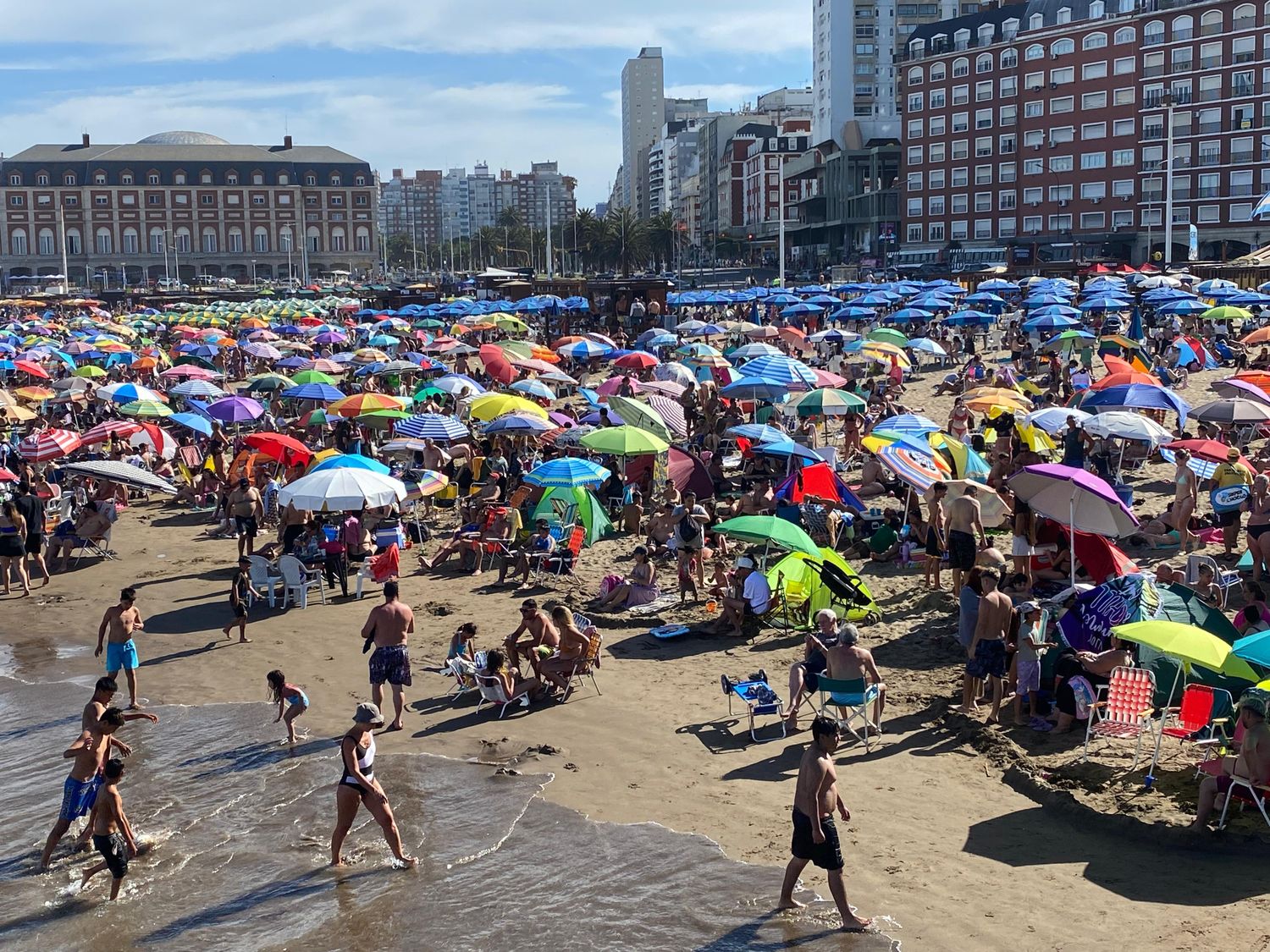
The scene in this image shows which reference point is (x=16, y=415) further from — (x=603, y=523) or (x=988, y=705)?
(x=988, y=705)

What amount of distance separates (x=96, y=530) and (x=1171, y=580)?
45.0 ft

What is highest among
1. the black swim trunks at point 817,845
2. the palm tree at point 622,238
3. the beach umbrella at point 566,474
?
the palm tree at point 622,238

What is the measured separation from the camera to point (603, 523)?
16.3m

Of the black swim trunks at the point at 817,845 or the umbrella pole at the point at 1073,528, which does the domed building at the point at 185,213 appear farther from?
the black swim trunks at the point at 817,845

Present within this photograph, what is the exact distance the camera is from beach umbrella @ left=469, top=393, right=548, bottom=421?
1983 cm

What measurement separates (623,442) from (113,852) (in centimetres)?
956

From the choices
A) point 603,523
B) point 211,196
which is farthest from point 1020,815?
point 211,196

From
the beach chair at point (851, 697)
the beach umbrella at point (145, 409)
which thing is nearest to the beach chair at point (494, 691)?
the beach chair at point (851, 697)

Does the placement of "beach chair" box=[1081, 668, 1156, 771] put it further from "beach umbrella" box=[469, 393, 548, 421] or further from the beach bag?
"beach umbrella" box=[469, 393, 548, 421]

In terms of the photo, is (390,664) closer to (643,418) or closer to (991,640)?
(991,640)

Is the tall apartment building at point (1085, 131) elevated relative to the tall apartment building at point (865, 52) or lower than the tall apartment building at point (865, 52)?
lower

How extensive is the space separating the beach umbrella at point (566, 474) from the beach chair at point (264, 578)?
320cm

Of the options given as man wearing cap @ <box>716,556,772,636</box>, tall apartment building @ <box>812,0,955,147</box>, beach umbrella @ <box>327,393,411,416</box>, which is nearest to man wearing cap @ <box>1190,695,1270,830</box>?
man wearing cap @ <box>716,556,772,636</box>

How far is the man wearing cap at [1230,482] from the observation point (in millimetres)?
14398
